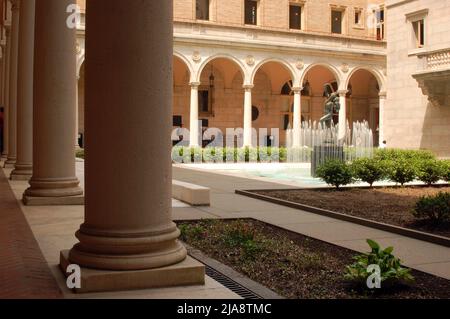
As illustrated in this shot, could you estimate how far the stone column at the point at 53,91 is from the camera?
28.5 ft

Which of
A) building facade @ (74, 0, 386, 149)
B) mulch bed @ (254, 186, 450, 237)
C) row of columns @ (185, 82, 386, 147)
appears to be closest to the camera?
mulch bed @ (254, 186, 450, 237)

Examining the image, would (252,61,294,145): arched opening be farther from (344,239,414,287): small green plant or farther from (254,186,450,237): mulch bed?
(344,239,414,287): small green plant

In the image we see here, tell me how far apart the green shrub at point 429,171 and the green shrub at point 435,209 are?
8136 mm

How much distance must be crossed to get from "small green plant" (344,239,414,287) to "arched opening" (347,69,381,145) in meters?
39.3

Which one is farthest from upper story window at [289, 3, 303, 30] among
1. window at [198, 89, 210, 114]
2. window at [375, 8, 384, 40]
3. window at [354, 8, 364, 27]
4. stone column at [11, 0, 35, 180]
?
stone column at [11, 0, 35, 180]

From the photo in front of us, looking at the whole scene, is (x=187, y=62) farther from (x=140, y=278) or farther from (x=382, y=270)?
(x=140, y=278)

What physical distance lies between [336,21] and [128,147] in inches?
1621

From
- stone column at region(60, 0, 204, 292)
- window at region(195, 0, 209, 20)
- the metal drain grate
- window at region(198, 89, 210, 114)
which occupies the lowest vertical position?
the metal drain grate

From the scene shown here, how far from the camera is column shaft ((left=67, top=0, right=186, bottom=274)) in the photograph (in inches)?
169

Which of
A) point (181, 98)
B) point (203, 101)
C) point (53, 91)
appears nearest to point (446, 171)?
point (53, 91)

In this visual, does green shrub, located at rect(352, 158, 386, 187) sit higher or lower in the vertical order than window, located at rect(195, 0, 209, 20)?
lower

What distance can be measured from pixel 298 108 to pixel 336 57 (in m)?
4.95

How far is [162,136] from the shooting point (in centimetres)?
444
